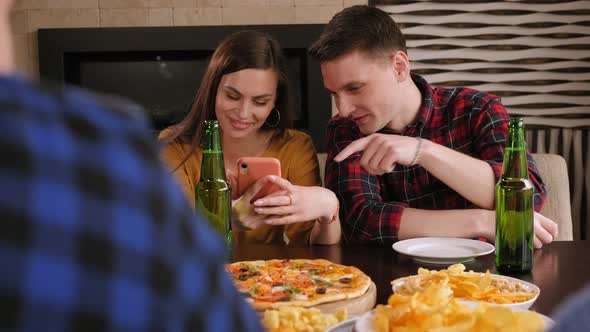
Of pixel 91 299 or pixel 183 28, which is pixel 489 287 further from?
pixel 183 28

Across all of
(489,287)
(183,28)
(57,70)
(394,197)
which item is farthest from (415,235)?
(57,70)

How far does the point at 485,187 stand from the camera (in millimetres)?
1750

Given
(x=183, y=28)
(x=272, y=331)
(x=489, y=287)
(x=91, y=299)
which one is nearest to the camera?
(x=91, y=299)

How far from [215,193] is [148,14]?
2.42 meters

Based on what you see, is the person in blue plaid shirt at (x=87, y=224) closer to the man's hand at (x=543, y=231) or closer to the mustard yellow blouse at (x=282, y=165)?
the man's hand at (x=543, y=231)

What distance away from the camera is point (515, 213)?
4.26 ft

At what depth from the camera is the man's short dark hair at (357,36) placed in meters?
1.92

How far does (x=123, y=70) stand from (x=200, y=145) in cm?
174

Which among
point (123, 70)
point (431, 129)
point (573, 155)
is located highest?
point (123, 70)

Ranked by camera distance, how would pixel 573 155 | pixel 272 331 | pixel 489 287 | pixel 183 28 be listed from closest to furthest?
pixel 272 331
pixel 489 287
pixel 183 28
pixel 573 155

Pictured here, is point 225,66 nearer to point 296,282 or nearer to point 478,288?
point 296,282

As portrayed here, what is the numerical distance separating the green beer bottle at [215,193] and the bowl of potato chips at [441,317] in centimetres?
60

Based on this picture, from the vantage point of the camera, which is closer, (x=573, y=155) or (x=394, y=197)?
(x=394, y=197)

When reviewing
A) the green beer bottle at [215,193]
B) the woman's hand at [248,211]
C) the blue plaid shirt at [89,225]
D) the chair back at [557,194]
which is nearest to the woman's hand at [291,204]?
the woman's hand at [248,211]
